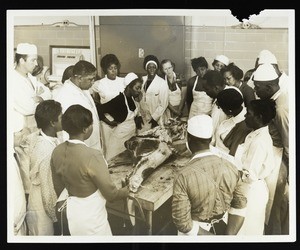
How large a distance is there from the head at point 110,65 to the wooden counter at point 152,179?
0.87 feet

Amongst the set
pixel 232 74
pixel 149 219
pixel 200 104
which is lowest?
Result: pixel 149 219

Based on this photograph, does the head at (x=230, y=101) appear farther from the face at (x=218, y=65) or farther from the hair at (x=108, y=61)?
the hair at (x=108, y=61)

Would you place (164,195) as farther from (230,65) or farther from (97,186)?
(230,65)

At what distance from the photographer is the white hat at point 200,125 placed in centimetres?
183

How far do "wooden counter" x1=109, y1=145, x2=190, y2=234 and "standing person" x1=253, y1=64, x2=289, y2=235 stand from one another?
1.05ft

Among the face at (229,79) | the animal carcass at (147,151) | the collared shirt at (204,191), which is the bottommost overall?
the collared shirt at (204,191)

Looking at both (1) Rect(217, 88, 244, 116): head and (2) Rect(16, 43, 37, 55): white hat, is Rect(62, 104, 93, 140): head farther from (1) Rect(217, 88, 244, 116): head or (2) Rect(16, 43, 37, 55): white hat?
(1) Rect(217, 88, 244, 116): head

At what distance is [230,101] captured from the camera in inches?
72.3

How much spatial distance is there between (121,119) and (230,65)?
408 mm

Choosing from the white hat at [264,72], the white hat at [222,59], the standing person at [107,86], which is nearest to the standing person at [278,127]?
the white hat at [264,72]

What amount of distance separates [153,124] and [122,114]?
4.3 inches

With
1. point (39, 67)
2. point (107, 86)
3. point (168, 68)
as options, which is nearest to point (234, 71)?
point (168, 68)

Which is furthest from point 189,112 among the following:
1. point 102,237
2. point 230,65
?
point 102,237

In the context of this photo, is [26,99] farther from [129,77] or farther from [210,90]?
[210,90]
